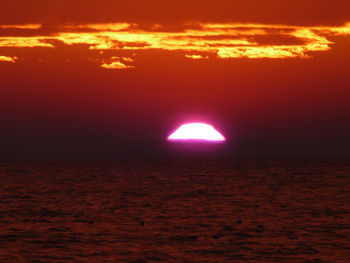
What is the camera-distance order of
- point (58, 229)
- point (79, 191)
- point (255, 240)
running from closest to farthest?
point (255, 240)
point (58, 229)
point (79, 191)

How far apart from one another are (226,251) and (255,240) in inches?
184

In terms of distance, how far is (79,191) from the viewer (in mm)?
102375

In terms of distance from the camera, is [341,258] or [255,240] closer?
[341,258]

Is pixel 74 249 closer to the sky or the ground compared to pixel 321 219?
closer to the ground

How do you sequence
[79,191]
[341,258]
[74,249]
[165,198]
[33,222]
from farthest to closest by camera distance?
[79,191]
[165,198]
[33,222]
[74,249]
[341,258]

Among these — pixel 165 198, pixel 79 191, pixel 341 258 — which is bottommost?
pixel 341 258

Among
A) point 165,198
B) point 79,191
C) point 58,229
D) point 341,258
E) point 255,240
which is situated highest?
point 79,191

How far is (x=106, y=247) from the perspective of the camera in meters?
45.2

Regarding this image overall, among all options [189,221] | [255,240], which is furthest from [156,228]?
[255,240]

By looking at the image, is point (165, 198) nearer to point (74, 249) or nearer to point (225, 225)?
point (225, 225)

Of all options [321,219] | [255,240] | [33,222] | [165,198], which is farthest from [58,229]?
[165,198]

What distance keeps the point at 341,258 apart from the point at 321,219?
65.7ft

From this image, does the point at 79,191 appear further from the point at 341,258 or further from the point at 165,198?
the point at 341,258

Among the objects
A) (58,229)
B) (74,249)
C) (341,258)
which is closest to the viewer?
(341,258)
